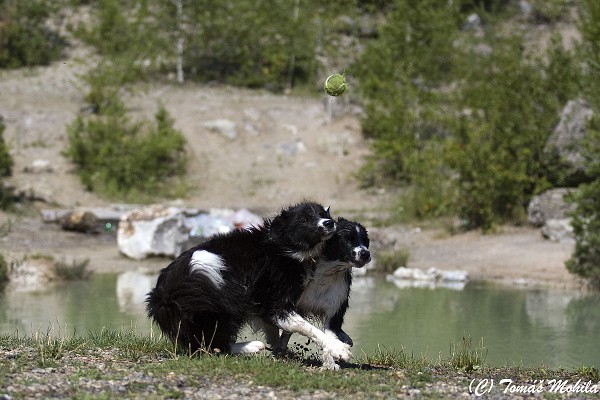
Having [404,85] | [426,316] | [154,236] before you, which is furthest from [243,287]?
[404,85]

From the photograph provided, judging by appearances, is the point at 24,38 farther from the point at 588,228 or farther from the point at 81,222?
the point at 588,228

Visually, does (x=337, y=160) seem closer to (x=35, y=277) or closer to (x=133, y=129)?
(x=133, y=129)

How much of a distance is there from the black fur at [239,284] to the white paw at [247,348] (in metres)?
0.08

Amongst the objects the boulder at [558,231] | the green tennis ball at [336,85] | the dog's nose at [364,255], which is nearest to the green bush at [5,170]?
the boulder at [558,231]

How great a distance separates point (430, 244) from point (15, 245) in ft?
32.0

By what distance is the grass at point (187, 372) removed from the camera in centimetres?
590

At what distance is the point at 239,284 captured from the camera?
285 inches

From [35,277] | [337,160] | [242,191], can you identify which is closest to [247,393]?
[35,277]

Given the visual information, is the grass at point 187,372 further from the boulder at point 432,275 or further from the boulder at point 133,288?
the boulder at point 432,275

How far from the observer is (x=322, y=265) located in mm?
7617

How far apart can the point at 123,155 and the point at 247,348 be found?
73.6ft

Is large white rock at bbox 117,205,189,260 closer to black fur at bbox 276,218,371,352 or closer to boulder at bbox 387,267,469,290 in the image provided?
boulder at bbox 387,267,469,290

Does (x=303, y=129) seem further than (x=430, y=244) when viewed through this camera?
Yes

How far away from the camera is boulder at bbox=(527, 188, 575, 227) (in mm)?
23688
